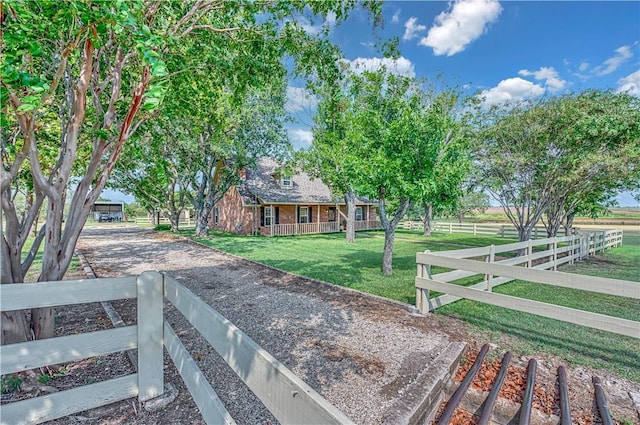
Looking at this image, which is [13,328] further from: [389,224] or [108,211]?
[108,211]

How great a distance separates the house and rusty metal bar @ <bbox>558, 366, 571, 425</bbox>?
57.7 feet

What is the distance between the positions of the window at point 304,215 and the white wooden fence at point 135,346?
849 inches

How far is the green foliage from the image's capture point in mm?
2752

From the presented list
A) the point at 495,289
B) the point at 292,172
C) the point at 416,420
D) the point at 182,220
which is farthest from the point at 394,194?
the point at 182,220

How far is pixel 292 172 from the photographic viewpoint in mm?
19688

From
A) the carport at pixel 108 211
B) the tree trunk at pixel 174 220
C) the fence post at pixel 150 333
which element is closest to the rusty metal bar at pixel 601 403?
the fence post at pixel 150 333

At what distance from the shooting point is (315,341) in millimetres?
4156

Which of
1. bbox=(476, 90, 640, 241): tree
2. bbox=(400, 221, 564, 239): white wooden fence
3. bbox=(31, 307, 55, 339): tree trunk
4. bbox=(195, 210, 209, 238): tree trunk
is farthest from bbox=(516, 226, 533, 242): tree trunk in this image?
bbox=(195, 210, 209, 238): tree trunk

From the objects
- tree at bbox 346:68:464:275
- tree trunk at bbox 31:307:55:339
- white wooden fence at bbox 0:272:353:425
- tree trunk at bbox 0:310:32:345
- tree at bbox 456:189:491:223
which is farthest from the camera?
tree at bbox 456:189:491:223

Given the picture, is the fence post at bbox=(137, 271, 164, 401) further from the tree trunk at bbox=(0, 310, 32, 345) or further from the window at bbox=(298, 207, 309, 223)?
the window at bbox=(298, 207, 309, 223)

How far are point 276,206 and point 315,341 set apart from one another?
62.2 ft

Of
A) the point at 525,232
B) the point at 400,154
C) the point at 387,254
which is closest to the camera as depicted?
the point at 400,154

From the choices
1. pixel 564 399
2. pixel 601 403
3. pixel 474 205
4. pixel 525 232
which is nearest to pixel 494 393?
pixel 564 399

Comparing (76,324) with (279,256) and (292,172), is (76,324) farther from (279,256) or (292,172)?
(292,172)
